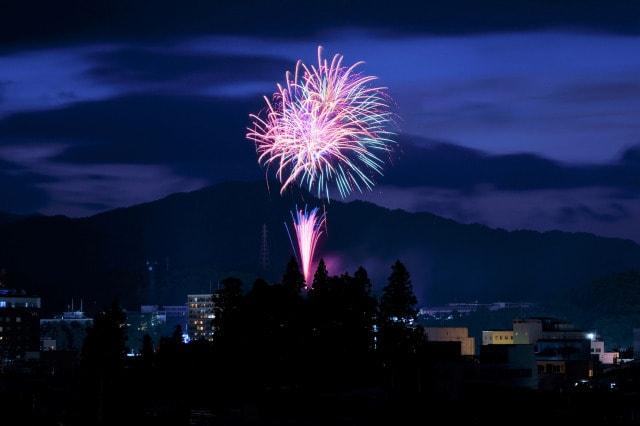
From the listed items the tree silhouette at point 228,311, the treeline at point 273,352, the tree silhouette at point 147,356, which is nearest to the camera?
the treeline at point 273,352

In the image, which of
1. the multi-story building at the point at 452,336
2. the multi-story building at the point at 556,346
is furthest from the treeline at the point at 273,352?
the multi-story building at the point at 452,336

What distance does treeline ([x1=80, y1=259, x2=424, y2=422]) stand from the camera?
103375 millimetres

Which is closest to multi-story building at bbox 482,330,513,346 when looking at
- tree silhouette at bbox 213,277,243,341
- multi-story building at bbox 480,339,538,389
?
tree silhouette at bbox 213,277,243,341

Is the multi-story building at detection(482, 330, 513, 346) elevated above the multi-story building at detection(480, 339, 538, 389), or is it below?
above

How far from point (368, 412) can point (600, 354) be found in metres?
87.9

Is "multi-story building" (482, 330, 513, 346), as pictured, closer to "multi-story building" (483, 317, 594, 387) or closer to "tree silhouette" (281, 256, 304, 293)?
"multi-story building" (483, 317, 594, 387)

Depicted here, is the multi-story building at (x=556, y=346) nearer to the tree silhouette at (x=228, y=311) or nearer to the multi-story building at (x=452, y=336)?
the multi-story building at (x=452, y=336)

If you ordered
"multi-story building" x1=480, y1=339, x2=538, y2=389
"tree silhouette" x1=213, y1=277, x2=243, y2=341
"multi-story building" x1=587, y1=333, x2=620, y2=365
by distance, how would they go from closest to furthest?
"multi-story building" x1=480, y1=339, x2=538, y2=389
"tree silhouette" x1=213, y1=277, x2=243, y2=341
"multi-story building" x1=587, y1=333, x2=620, y2=365

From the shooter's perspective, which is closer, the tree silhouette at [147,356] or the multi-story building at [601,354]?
the tree silhouette at [147,356]

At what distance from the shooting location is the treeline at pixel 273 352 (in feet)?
339

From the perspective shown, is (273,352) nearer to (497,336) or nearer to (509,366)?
(509,366)

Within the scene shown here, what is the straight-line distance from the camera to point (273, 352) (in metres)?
109

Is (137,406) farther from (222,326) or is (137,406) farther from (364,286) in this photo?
(364,286)

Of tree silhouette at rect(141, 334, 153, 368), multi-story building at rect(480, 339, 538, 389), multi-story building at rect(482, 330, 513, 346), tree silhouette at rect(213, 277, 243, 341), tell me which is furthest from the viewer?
multi-story building at rect(482, 330, 513, 346)
